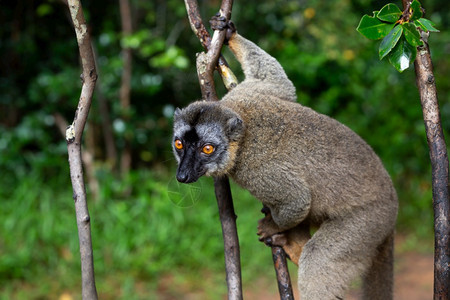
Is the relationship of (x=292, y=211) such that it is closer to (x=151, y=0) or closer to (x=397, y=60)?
(x=397, y=60)

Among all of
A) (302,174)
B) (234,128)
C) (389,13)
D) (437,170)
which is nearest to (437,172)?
(437,170)

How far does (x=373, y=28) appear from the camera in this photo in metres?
2.80

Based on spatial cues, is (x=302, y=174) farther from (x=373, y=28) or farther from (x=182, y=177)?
(x=373, y=28)

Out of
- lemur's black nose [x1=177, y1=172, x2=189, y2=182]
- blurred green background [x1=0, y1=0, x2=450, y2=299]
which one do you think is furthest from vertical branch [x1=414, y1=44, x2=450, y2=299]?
blurred green background [x1=0, y1=0, x2=450, y2=299]

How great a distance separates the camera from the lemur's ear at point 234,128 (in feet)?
13.0

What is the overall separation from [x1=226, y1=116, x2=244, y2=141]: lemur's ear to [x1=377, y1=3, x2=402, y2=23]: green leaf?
1487 mm

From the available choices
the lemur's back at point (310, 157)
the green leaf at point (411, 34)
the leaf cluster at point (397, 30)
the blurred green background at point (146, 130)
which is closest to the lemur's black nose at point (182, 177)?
the lemur's back at point (310, 157)

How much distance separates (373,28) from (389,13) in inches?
5.1

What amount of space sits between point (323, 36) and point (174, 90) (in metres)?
3.22

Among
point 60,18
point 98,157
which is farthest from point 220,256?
point 60,18

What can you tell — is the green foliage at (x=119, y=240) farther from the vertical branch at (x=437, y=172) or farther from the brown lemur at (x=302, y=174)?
the vertical branch at (x=437, y=172)

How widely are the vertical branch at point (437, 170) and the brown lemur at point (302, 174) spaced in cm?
115

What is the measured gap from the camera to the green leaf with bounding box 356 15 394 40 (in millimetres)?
2775

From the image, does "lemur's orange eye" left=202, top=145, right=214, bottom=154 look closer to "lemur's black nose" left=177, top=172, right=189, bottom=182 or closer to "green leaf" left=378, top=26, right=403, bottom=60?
"lemur's black nose" left=177, top=172, right=189, bottom=182
